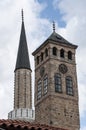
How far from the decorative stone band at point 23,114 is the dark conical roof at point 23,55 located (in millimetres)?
5638

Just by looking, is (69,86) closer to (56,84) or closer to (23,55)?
(56,84)

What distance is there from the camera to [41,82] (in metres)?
51.8

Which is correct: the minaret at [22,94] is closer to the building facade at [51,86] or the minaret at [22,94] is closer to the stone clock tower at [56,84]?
the building facade at [51,86]

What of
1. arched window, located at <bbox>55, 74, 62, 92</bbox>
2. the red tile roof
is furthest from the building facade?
the red tile roof

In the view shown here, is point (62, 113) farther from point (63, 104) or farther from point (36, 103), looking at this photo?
point (36, 103)

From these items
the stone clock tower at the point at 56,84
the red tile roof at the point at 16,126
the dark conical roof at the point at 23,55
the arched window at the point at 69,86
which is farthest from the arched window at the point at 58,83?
the red tile roof at the point at 16,126

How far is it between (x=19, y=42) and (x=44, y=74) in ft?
35.1

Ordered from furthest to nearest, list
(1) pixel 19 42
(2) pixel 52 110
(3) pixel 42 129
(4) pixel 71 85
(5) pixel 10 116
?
(1) pixel 19 42 → (5) pixel 10 116 → (4) pixel 71 85 → (2) pixel 52 110 → (3) pixel 42 129

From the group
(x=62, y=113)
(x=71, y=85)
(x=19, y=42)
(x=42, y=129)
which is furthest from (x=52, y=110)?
(x=42, y=129)

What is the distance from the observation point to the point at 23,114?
177 feet

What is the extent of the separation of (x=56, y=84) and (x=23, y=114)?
6.83 metres

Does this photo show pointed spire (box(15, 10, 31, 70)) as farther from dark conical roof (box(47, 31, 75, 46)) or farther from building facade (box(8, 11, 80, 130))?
dark conical roof (box(47, 31, 75, 46))

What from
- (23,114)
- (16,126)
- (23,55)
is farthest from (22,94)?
(16,126)

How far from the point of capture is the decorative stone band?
5353 centimetres
